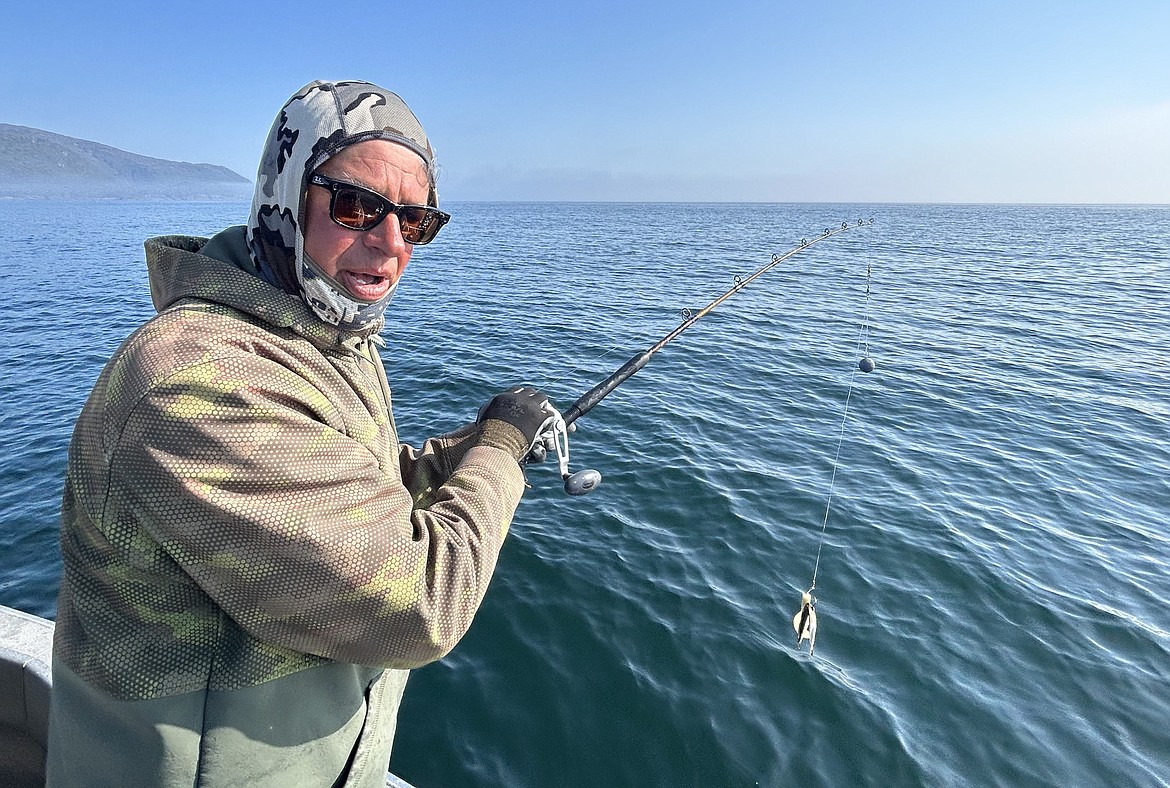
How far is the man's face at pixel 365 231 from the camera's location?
1955mm

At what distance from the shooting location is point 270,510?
1466 mm

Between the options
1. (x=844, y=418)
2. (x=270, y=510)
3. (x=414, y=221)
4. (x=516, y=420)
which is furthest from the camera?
(x=844, y=418)

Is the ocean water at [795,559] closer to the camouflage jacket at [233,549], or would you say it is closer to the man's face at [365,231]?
the camouflage jacket at [233,549]

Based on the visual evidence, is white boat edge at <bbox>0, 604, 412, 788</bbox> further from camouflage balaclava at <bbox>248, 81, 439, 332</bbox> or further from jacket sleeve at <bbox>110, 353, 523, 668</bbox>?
camouflage balaclava at <bbox>248, 81, 439, 332</bbox>

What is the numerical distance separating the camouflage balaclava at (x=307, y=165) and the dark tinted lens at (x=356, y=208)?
0.35 ft

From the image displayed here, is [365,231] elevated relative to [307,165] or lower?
lower

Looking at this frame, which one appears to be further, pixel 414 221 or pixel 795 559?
pixel 795 559

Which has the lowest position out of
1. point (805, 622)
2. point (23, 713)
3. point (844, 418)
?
point (805, 622)

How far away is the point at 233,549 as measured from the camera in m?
1.47

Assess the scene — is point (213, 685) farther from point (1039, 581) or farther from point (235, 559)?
point (1039, 581)

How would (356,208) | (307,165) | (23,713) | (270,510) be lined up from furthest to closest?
(23,713) < (356,208) < (307,165) < (270,510)

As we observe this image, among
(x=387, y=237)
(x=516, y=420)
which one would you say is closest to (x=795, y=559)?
(x=516, y=420)

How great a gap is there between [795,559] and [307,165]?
745 cm

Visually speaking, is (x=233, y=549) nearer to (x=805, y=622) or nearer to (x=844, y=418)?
(x=805, y=622)
